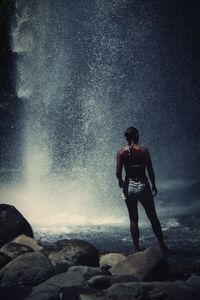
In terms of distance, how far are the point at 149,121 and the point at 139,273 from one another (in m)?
24.1

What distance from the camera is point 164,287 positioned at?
4762 mm

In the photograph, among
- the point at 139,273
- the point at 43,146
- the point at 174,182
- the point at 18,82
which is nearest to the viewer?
the point at 139,273

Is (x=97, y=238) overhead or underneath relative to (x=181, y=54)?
underneath

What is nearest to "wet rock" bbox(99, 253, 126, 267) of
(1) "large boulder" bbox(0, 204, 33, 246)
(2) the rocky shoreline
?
(2) the rocky shoreline

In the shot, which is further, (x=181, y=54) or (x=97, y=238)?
(x=181, y=54)

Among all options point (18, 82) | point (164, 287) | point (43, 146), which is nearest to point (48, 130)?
point (18, 82)

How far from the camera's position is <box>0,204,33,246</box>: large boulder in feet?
24.7

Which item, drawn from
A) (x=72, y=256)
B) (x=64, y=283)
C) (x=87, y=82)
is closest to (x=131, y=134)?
(x=72, y=256)

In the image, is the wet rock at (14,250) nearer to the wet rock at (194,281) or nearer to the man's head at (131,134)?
the man's head at (131,134)

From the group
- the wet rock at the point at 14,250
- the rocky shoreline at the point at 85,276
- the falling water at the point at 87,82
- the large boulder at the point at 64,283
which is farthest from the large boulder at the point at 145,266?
the falling water at the point at 87,82

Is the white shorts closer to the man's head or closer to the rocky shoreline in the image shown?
the man's head

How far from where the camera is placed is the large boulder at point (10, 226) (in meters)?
7.54

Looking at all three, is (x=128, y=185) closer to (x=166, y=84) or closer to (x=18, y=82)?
(x=18, y=82)

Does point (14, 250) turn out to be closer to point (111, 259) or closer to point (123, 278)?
point (111, 259)
